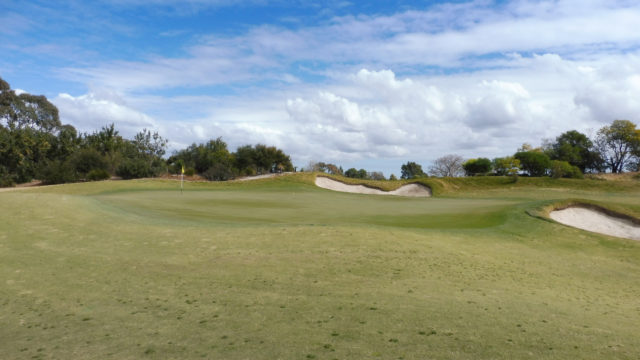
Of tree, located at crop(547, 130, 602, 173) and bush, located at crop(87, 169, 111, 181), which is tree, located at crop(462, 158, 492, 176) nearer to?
tree, located at crop(547, 130, 602, 173)

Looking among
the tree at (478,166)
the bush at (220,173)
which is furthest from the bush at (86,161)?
the tree at (478,166)

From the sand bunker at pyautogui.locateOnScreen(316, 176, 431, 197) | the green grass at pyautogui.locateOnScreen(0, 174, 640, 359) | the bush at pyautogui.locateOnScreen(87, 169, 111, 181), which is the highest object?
the bush at pyautogui.locateOnScreen(87, 169, 111, 181)

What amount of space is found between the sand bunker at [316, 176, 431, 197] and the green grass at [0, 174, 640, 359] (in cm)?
2804

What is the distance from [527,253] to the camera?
45.1 ft

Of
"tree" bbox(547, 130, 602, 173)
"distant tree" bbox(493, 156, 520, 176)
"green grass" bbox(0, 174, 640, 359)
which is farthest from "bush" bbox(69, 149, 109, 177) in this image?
"tree" bbox(547, 130, 602, 173)

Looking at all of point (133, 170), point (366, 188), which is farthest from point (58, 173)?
point (366, 188)

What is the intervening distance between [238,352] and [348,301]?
9.08 feet

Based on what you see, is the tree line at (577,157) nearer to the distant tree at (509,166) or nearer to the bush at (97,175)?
the distant tree at (509,166)

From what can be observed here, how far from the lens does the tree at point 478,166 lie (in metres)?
66.8

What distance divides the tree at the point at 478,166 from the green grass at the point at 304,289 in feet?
168

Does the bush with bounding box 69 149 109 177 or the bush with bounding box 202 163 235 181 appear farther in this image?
the bush with bounding box 202 163 235 181

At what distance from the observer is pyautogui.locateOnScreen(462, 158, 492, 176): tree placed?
219 ft

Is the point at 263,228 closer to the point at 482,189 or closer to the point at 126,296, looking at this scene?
the point at 126,296

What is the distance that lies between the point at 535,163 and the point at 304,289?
60.1 metres
